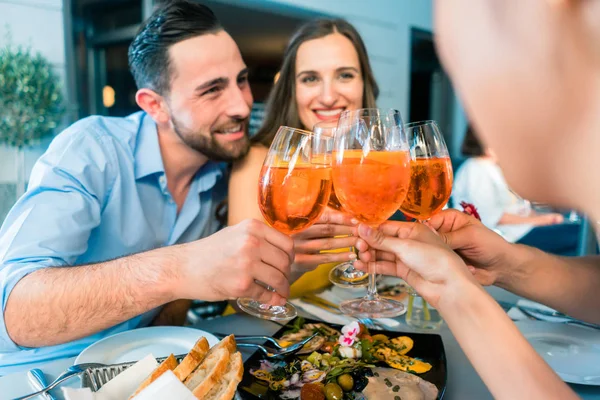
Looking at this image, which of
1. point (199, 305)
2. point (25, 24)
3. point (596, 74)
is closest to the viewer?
point (596, 74)

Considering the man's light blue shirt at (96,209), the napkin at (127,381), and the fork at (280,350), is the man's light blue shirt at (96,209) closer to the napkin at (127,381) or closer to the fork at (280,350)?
the napkin at (127,381)

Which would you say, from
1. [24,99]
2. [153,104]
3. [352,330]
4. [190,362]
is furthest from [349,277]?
[24,99]

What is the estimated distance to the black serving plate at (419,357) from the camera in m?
0.85

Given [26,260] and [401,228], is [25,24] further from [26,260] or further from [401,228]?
[401,228]

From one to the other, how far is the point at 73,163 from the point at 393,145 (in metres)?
1.11

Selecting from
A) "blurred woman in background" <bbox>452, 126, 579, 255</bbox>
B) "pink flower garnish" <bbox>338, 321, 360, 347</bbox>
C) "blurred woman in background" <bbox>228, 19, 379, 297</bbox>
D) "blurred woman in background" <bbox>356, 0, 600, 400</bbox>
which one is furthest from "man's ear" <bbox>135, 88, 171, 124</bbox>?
"blurred woman in background" <bbox>452, 126, 579, 255</bbox>

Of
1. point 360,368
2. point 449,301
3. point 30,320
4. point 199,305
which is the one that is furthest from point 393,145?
point 199,305

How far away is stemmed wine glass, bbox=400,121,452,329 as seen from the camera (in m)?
1.12

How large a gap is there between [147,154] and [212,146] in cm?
27

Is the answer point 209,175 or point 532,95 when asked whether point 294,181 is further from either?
point 209,175

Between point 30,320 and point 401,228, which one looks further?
point 30,320

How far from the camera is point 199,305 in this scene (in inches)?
118

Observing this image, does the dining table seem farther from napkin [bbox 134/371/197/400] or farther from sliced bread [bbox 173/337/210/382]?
napkin [bbox 134/371/197/400]

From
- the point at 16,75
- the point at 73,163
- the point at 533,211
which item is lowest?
the point at 533,211
